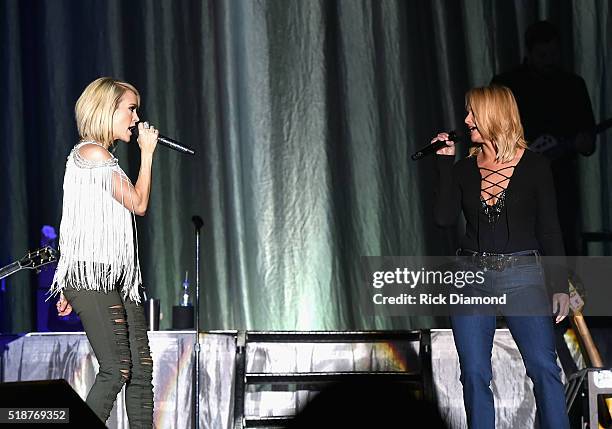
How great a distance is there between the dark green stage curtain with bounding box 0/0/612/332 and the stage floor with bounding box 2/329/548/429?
917mm

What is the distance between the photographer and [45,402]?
1494 millimetres

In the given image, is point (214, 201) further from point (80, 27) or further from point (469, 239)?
point (469, 239)

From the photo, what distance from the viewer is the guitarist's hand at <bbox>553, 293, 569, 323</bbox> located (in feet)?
10.9

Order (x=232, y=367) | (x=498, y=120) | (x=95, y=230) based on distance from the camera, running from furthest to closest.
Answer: (x=232, y=367) → (x=498, y=120) → (x=95, y=230)

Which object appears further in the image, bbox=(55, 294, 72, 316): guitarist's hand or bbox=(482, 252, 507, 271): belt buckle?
bbox=(482, 252, 507, 271): belt buckle

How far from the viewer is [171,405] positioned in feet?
13.5

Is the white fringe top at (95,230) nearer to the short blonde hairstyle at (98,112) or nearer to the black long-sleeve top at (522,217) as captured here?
the short blonde hairstyle at (98,112)

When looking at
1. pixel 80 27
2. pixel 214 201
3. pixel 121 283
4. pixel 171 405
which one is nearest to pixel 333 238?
pixel 214 201

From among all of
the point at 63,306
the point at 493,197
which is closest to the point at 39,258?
the point at 63,306

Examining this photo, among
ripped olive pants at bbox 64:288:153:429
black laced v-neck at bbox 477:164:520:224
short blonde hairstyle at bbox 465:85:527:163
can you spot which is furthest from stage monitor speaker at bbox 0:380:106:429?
short blonde hairstyle at bbox 465:85:527:163

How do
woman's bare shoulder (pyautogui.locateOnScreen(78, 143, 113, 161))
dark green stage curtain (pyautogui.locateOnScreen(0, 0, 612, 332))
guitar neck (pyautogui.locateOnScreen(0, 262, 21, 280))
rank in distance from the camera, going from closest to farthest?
woman's bare shoulder (pyautogui.locateOnScreen(78, 143, 113, 161))
guitar neck (pyautogui.locateOnScreen(0, 262, 21, 280))
dark green stage curtain (pyautogui.locateOnScreen(0, 0, 612, 332))

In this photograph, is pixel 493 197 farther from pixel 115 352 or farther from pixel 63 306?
pixel 63 306

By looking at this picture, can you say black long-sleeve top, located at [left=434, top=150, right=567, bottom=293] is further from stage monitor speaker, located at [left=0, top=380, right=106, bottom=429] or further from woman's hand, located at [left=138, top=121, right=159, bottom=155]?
stage monitor speaker, located at [left=0, top=380, right=106, bottom=429]

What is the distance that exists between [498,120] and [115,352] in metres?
1.62
